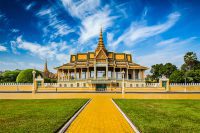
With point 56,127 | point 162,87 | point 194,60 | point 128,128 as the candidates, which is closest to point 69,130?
point 56,127

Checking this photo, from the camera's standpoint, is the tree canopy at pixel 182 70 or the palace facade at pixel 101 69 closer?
the palace facade at pixel 101 69

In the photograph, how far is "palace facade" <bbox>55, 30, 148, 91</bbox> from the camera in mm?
54156

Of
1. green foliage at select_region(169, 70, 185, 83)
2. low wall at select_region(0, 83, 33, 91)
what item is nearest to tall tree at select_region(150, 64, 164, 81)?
green foliage at select_region(169, 70, 185, 83)

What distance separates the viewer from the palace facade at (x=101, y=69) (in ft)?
178

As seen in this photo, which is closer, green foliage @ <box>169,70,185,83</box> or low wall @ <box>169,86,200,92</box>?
low wall @ <box>169,86,200,92</box>

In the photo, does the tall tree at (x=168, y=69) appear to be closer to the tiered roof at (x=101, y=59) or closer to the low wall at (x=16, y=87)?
the tiered roof at (x=101, y=59)

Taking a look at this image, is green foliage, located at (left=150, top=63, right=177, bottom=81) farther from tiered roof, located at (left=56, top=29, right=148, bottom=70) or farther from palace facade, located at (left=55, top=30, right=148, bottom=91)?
tiered roof, located at (left=56, top=29, right=148, bottom=70)

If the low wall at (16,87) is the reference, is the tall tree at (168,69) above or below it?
above

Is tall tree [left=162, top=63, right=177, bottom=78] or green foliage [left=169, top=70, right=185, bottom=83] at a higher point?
tall tree [left=162, top=63, right=177, bottom=78]

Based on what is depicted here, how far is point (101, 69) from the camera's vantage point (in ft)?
201

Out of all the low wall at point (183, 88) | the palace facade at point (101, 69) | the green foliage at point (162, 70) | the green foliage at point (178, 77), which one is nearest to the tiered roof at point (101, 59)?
the palace facade at point (101, 69)

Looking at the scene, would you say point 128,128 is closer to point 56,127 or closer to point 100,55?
point 56,127

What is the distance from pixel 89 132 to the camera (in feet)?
27.0

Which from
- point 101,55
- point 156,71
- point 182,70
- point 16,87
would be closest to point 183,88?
point 182,70
